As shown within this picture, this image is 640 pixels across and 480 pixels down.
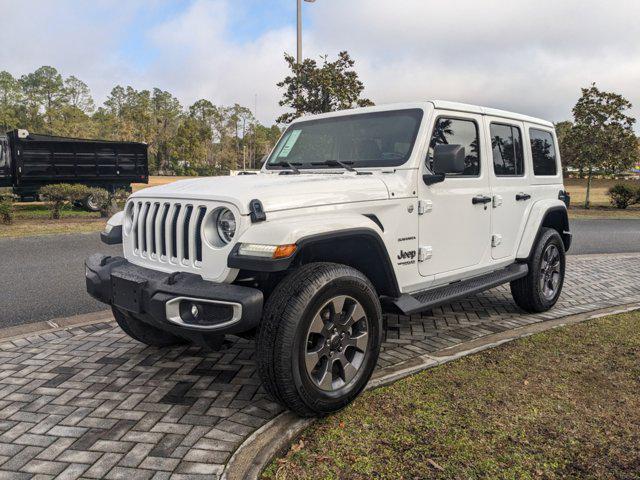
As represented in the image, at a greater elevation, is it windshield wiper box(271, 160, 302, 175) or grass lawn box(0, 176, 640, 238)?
windshield wiper box(271, 160, 302, 175)

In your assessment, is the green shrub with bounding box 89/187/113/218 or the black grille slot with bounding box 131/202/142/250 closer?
the black grille slot with bounding box 131/202/142/250

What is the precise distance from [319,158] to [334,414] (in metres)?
2.26

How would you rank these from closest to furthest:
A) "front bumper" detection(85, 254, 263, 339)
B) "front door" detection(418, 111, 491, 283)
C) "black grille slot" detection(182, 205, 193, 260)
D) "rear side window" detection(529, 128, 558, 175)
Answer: "front bumper" detection(85, 254, 263, 339) → "black grille slot" detection(182, 205, 193, 260) → "front door" detection(418, 111, 491, 283) → "rear side window" detection(529, 128, 558, 175)

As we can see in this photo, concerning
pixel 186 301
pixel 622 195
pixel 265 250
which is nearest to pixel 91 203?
pixel 186 301

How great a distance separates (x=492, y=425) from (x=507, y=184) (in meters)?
2.68

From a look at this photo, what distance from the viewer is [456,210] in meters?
4.37

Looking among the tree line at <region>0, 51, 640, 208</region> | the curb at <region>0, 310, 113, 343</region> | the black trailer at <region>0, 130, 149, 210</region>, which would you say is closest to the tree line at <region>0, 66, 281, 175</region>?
the tree line at <region>0, 51, 640, 208</region>

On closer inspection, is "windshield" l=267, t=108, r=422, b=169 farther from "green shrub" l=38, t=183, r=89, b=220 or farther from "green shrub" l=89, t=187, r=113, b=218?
"green shrub" l=89, t=187, r=113, b=218

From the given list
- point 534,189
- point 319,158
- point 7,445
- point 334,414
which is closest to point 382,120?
point 319,158

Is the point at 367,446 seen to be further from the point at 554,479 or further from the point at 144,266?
the point at 144,266

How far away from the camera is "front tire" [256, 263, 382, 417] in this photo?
2.97 metres

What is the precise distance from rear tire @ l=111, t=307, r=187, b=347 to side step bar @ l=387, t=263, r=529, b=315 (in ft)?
6.63

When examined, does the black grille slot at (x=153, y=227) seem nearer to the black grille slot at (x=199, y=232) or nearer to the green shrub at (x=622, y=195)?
the black grille slot at (x=199, y=232)

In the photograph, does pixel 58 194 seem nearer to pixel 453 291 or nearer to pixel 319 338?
pixel 453 291
